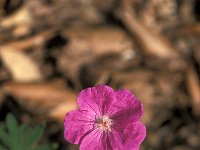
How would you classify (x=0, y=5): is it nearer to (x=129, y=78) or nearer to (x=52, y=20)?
(x=52, y=20)

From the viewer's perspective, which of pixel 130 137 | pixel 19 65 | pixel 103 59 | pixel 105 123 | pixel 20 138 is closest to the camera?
pixel 130 137

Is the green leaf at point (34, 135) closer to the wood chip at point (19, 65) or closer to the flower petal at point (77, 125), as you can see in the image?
the flower petal at point (77, 125)

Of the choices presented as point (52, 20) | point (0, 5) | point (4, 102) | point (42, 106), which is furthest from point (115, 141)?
point (0, 5)

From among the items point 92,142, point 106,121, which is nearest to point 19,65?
point 106,121

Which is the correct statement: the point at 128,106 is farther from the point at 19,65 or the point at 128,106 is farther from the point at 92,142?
the point at 19,65

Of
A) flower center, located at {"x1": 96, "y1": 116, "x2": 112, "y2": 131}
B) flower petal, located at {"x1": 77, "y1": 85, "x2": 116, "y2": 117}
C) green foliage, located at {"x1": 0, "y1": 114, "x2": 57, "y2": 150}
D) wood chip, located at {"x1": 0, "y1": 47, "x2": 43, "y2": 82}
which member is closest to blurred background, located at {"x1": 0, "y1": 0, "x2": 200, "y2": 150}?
wood chip, located at {"x1": 0, "y1": 47, "x2": 43, "y2": 82}

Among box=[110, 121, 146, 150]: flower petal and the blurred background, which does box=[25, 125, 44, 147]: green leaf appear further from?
the blurred background
